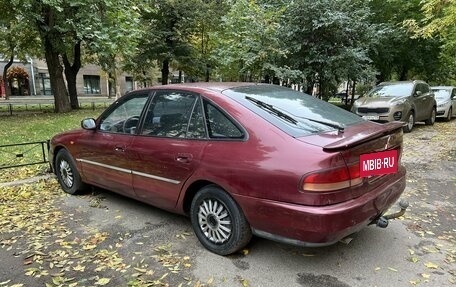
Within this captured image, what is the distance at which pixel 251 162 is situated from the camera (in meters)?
3.00

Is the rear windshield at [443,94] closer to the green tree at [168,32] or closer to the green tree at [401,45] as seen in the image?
the green tree at [401,45]

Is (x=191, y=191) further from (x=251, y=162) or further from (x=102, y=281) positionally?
(x=102, y=281)

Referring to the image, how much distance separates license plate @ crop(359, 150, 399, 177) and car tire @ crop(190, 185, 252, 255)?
42.5 inches

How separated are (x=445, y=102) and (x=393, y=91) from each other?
4.64 m

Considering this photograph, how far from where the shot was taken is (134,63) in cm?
2239

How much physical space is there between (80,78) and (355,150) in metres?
47.7

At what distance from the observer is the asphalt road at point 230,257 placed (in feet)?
10.0

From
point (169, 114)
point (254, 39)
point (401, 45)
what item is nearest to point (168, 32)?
point (254, 39)

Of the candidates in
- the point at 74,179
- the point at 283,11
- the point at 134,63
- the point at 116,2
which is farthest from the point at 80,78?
the point at 74,179

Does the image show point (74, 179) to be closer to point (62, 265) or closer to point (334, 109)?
point (62, 265)

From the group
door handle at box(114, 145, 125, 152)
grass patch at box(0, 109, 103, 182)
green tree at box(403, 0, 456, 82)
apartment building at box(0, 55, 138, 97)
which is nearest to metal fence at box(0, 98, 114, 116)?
grass patch at box(0, 109, 103, 182)

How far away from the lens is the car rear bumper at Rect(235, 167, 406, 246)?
2.73m

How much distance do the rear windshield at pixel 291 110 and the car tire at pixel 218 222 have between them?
804 mm

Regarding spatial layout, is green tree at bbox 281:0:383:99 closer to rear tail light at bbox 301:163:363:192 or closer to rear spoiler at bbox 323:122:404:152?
rear spoiler at bbox 323:122:404:152
